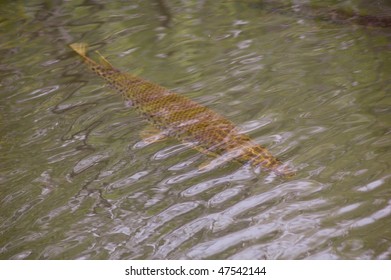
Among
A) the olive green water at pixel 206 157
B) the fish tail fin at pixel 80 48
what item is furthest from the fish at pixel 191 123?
the fish tail fin at pixel 80 48

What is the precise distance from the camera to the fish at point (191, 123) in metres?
4.48

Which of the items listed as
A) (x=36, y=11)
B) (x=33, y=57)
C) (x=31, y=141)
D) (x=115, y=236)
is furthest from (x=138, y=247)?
(x=36, y=11)

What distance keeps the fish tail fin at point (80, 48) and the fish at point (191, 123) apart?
745mm

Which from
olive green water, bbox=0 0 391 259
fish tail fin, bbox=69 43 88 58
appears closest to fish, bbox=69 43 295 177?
olive green water, bbox=0 0 391 259

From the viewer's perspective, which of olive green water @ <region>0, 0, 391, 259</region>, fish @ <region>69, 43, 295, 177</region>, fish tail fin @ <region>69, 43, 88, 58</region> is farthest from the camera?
fish tail fin @ <region>69, 43, 88, 58</region>

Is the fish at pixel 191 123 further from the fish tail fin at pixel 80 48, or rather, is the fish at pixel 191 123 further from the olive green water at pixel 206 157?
A: the fish tail fin at pixel 80 48

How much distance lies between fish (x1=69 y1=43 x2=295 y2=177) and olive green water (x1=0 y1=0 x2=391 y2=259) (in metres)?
0.09

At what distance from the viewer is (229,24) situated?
24.3 feet

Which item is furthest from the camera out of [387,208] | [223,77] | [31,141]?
[223,77]

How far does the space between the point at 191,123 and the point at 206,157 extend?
0.41m

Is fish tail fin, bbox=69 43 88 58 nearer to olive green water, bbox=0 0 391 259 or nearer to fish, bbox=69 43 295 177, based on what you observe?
olive green water, bbox=0 0 391 259

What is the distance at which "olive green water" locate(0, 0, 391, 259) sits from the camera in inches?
152

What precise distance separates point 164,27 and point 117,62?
1.23 metres
